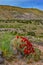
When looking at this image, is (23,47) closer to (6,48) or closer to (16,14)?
(6,48)

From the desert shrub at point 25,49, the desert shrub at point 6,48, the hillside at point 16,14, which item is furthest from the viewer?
the hillside at point 16,14

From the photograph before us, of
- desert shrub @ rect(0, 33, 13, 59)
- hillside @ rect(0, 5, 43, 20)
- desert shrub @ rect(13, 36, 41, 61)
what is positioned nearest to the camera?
desert shrub @ rect(0, 33, 13, 59)

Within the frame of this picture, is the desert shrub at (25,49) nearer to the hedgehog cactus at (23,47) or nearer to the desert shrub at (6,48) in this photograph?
the hedgehog cactus at (23,47)

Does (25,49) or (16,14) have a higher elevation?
(25,49)

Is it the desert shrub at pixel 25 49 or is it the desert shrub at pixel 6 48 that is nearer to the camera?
the desert shrub at pixel 6 48

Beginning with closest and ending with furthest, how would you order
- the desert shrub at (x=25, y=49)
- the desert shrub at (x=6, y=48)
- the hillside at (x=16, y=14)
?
1. the desert shrub at (x=6, y=48)
2. the desert shrub at (x=25, y=49)
3. the hillside at (x=16, y=14)

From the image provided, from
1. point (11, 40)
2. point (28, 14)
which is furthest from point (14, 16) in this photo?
point (11, 40)

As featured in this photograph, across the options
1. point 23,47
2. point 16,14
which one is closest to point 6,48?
point 23,47

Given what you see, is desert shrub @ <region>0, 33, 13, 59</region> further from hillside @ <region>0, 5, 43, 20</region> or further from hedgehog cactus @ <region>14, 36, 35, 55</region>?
hillside @ <region>0, 5, 43, 20</region>

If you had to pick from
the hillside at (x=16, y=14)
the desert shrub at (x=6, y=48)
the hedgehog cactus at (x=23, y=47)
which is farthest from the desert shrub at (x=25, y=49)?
the hillside at (x=16, y=14)

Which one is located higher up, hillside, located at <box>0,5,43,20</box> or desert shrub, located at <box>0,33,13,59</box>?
desert shrub, located at <box>0,33,13,59</box>

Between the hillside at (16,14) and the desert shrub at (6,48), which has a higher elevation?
the desert shrub at (6,48)

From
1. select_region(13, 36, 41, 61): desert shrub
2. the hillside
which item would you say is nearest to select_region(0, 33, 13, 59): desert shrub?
select_region(13, 36, 41, 61): desert shrub

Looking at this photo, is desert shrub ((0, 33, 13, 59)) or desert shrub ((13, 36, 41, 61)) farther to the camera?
desert shrub ((13, 36, 41, 61))
